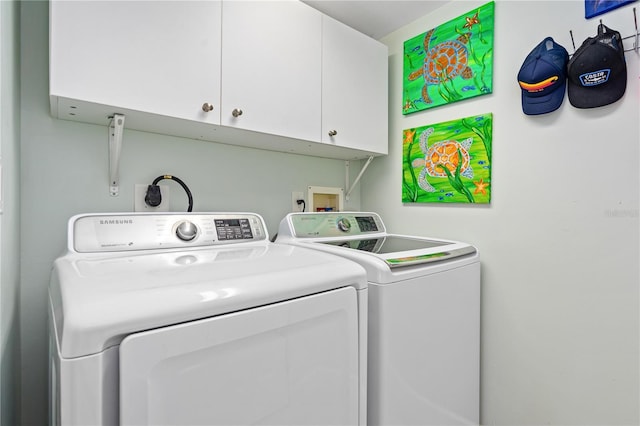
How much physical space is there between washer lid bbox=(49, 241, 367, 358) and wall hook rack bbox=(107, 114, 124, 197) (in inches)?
15.4

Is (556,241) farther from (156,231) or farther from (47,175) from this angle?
(47,175)

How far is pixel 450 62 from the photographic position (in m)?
1.62

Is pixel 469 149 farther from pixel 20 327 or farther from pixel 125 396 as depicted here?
pixel 20 327

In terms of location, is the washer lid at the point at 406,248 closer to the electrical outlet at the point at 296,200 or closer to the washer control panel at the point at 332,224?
the washer control panel at the point at 332,224

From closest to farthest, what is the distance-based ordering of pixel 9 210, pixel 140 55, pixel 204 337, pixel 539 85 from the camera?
pixel 204 337 → pixel 9 210 → pixel 140 55 → pixel 539 85

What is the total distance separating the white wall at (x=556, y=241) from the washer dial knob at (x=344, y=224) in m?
0.54

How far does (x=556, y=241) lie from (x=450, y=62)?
3.33ft

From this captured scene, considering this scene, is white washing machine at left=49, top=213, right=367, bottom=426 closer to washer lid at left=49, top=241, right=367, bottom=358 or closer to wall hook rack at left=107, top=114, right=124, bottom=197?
washer lid at left=49, top=241, right=367, bottom=358

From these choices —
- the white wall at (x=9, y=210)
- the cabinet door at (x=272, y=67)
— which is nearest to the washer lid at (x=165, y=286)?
the white wall at (x=9, y=210)

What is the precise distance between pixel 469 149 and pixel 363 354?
118 centimetres

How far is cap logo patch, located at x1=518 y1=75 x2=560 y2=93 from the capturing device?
1242mm

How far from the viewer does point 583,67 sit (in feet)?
3.81

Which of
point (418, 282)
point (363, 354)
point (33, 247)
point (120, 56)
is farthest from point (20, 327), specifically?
point (418, 282)

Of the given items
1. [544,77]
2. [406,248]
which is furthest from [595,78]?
[406,248]
